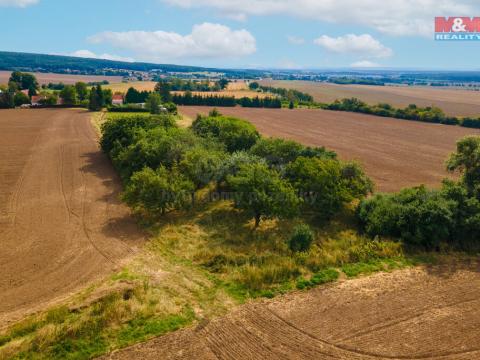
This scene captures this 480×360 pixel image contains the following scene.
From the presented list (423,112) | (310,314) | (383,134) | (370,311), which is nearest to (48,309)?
(310,314)

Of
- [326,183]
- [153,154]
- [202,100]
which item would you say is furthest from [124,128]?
[202,100]

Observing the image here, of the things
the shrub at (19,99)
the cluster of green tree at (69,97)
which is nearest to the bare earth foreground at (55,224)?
the cluster of green tree at (69,97)

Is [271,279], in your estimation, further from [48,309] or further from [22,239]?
[22,239]

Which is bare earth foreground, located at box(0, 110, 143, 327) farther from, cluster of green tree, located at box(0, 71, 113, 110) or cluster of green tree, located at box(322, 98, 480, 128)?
cluster of green tree, located at box(322, 98, 480, 128)

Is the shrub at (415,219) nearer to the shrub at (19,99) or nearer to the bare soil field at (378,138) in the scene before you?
the bare soil field at (378,138)

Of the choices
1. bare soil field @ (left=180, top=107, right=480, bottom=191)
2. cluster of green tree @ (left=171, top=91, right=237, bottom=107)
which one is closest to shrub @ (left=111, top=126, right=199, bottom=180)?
bare soil field @ (left=180, top=107, right=480, bottom=191)

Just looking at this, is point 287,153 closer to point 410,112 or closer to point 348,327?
point 348,327
